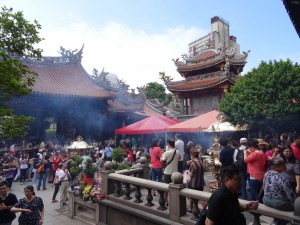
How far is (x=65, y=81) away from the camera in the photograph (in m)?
19.5

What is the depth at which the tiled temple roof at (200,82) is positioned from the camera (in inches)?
887

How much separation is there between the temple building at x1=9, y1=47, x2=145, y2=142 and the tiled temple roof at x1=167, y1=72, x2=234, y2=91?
16.4 feet

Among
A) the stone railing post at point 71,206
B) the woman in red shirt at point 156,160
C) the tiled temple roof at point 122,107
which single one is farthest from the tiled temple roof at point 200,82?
the stone railing post at point 71,206

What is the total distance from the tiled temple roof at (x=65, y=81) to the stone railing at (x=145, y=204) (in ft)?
39.8

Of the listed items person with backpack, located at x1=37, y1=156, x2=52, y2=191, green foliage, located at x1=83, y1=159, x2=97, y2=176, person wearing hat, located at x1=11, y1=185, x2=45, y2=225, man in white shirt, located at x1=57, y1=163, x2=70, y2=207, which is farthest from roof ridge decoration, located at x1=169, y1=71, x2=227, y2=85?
person wearing hat, located at x1=11, y1=185, x2=45, y2=225

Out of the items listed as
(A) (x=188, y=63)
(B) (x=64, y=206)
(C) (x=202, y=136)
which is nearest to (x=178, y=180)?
(B) (x=64, y=206)

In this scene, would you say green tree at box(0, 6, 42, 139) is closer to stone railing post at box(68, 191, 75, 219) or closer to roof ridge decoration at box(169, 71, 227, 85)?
stone railing post at box(68, 191, 75, 219)

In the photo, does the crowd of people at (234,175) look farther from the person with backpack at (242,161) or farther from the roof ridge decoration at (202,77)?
the roof ridge decoration at (202,77)

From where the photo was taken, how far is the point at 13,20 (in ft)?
15.9

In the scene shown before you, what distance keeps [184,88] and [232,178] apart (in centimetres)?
2337

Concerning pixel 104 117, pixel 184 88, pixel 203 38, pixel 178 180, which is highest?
pixel 203 38

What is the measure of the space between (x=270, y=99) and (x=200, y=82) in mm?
12780

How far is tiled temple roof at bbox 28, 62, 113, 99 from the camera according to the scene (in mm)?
17516

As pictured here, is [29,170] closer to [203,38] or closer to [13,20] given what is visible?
[13,20]
